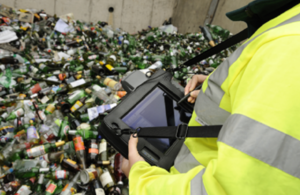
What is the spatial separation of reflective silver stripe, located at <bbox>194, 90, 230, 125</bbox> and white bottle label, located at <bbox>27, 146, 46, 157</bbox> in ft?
5.15

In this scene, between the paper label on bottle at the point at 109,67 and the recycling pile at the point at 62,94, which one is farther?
the paper label on bottle at the point at 109,67

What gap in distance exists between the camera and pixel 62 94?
2.21 meters

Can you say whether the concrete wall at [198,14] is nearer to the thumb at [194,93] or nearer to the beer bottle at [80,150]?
the thumb at [194,93]

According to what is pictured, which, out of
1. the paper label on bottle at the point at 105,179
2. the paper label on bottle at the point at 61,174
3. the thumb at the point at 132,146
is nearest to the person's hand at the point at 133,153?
the thumb at the point at 132,146

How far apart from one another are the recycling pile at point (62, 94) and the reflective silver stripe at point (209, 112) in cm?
71

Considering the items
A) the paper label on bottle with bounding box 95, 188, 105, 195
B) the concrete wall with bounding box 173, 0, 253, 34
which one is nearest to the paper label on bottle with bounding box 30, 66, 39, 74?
the paper label on bottle with bounding box 95, 188, 105, 195

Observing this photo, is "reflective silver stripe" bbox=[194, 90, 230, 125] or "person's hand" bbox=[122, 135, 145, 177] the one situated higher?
"reflective silver stripe" bbox=[194, 90, 230, 125]

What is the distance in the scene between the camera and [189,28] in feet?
16.7

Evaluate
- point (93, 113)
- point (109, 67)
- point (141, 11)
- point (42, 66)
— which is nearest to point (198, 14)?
point (141, 11)

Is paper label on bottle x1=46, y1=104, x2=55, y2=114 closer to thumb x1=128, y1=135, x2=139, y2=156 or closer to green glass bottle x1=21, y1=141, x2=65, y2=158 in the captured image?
green glass bottle x1=21, y1=141, x2=65, y2=158

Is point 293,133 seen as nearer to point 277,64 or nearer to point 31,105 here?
point 277,64

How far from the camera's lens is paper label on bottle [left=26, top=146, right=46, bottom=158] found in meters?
1.54

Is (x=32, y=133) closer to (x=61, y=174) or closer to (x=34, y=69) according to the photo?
(x=61, y=174)

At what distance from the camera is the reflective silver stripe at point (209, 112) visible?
0.64 m
